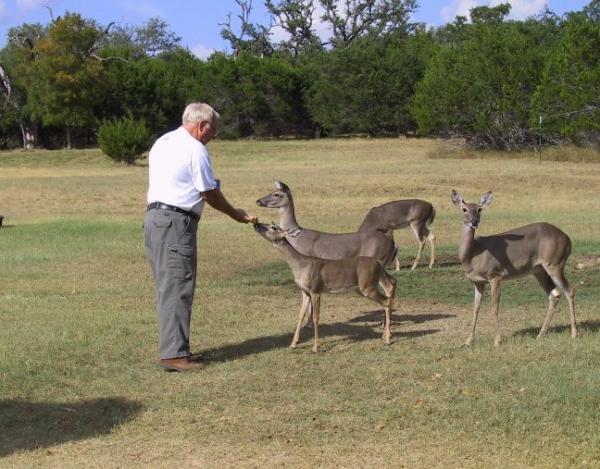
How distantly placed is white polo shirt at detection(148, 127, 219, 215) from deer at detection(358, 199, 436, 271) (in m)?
7.21

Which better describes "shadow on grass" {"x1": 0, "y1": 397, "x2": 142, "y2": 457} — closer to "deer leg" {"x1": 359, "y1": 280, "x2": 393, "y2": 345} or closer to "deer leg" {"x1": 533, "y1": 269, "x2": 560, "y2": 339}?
"deer leg" {"x1": 359, "y1": 280, "x2": 393, "y2": 345}

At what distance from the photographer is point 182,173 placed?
853cm

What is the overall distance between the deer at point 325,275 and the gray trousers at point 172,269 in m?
1.00

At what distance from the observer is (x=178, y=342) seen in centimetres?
868

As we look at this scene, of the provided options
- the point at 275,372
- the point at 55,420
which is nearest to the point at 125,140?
the point at 275,372

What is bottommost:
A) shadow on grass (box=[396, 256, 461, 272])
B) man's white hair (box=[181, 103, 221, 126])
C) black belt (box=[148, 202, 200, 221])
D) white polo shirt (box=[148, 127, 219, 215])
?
shadow on grass (box=[396, 256, 461, 272])

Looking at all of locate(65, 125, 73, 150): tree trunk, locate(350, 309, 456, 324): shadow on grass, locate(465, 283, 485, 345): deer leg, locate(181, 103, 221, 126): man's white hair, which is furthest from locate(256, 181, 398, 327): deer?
locate(65, 125, 73, 150): tree trunk

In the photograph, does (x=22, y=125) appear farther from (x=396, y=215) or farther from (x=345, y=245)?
(x=345, y=245)

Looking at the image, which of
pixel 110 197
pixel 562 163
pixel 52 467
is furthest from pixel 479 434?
pixel 562 163

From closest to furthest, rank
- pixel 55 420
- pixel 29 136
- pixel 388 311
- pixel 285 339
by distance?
pixel 55 420 < pixel 388 311 < pixel 285 339 < pixel 29 136

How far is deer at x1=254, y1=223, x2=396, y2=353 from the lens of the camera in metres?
9.51

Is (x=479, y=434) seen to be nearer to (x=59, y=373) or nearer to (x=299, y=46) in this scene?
(x=59, y=373)

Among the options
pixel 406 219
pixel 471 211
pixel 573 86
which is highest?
pixel 573 86

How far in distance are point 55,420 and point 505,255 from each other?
4487mm
